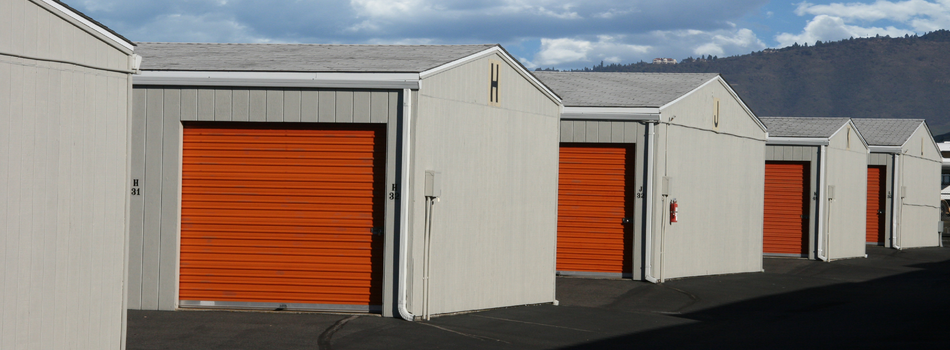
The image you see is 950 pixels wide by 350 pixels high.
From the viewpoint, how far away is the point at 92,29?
298 inches

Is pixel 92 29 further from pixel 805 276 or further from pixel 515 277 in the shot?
pixel 805 276

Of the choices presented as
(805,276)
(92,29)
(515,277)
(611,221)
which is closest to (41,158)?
(92,29)

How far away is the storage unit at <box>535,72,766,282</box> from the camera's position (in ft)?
54.3

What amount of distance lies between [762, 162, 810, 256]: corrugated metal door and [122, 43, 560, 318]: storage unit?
1396 centimetres

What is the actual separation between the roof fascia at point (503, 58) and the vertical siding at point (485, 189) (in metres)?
0.08

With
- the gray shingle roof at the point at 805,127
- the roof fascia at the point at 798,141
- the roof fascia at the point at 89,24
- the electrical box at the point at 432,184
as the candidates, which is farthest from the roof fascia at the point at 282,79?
the gray shingle roof at the point at 805,127

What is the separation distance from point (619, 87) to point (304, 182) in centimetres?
907

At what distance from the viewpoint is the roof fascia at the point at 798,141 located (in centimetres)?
2280

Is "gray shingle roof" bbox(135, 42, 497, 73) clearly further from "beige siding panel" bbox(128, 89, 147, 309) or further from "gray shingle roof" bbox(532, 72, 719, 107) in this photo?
"gray shingle roof" bbox(532, 72, 719, 107)

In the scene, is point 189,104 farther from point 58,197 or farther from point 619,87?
point 619,87

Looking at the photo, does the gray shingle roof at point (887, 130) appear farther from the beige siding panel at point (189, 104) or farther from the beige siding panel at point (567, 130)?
the beige siding panel at point (189, 104)

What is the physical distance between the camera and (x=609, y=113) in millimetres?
16516

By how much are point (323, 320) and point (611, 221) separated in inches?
307

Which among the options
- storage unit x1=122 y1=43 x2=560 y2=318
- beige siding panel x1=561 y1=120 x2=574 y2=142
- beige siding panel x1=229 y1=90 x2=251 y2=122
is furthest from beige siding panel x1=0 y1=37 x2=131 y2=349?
beige siding panel x1=561 y1=120 x2=574 y2=142
